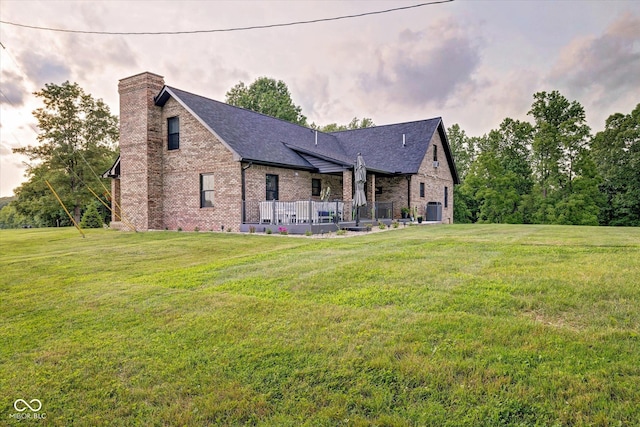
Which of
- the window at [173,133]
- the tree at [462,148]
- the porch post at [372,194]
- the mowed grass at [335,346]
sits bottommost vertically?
the mowed grass at [335,346]

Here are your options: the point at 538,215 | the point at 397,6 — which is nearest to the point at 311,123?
the point at 538,215

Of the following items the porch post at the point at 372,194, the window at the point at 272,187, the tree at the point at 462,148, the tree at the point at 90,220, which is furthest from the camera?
the tree at the point at 462,148

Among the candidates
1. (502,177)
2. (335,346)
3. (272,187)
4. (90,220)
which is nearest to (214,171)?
(272,187)

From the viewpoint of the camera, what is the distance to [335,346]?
354 centimetres

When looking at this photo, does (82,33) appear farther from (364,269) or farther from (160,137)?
(364,269)

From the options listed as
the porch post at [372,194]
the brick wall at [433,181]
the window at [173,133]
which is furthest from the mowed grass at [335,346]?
the brick wall at [433,181]

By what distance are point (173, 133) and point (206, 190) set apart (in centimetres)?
356

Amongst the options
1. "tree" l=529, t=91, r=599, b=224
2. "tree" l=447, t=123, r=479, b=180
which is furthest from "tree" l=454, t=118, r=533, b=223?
"tree" l=447, t=123, r=479, b=180

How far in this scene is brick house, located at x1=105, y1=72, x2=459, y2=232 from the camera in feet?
53.3

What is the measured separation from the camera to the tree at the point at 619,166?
104 ft

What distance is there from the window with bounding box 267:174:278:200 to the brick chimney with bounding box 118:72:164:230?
553cm

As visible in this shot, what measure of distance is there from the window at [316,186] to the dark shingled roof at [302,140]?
1.43m

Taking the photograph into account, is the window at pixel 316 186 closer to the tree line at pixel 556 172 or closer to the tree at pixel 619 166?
the tree line at pixel 556 172

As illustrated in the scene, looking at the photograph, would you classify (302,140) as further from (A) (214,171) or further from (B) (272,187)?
(A) (214,171)
